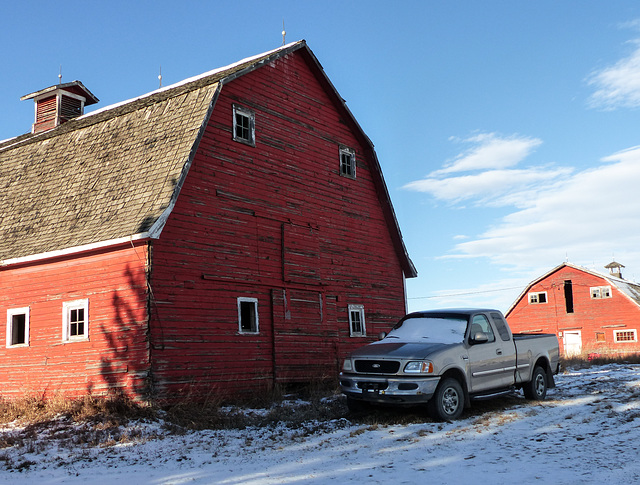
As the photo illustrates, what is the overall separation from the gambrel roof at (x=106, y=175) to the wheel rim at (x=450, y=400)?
21.4 feet

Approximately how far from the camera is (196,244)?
14758mm

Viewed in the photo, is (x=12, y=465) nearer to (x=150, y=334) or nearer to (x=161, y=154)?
(x=150, y=334)

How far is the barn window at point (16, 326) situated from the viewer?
15703 millimetres

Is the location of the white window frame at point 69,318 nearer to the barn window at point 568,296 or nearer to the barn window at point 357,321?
the barn window at point 357,321

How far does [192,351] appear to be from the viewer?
46.4ft

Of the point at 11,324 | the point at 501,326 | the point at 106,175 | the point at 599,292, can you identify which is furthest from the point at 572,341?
the point at 11,324

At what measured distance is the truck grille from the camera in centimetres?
1093

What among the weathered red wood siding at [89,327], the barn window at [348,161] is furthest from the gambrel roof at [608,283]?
the weathered red wood siding at [89,327]

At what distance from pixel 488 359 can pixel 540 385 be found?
2310 mm

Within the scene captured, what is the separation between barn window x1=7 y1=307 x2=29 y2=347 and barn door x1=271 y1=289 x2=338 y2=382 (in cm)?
614

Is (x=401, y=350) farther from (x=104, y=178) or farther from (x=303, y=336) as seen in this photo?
(x=104, y=178)

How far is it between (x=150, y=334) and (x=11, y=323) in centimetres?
486

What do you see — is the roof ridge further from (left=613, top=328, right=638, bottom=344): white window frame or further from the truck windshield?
(left=613, top=328, right=638, bottom=344): white window frame

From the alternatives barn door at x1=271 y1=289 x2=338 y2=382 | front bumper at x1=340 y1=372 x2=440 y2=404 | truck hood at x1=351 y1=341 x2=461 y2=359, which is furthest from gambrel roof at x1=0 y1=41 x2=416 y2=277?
front bumper at x1=340 y1=372 x2=440 y2=404
